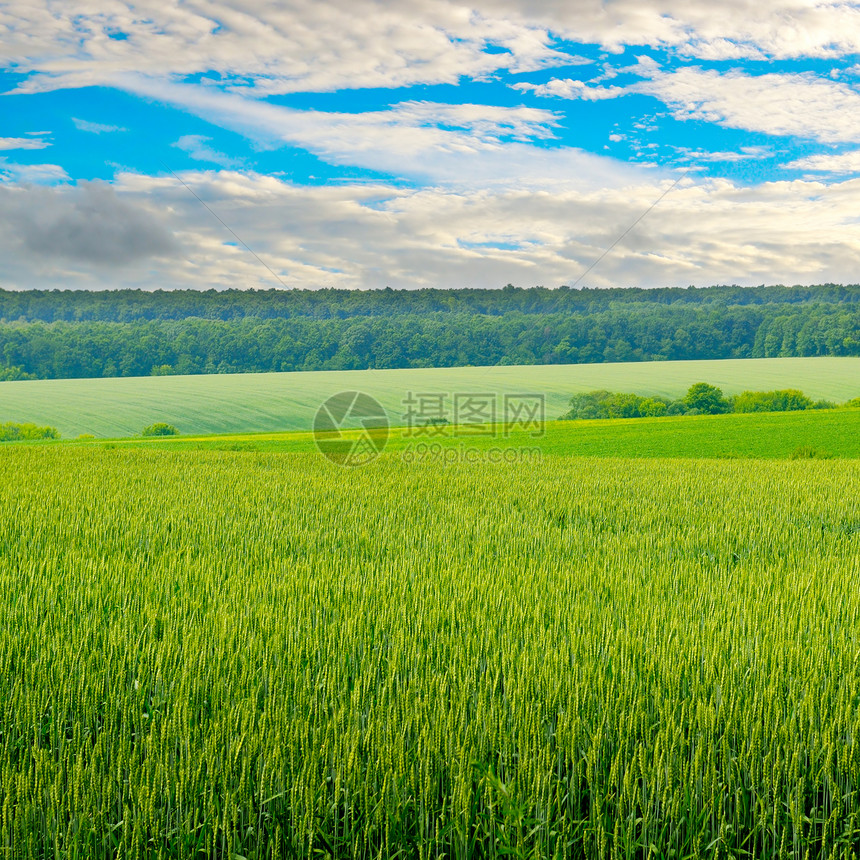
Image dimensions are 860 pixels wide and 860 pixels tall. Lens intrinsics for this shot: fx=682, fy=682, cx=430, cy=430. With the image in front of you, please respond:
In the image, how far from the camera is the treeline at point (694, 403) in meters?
46.5

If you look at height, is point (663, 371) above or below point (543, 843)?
above

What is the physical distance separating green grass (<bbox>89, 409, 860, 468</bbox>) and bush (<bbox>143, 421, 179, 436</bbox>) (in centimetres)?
965

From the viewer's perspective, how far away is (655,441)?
27.6 metres

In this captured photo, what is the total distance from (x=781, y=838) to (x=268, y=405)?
151ft

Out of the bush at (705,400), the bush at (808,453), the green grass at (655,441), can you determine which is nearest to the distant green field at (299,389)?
the bush at (705,400)

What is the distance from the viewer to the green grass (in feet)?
82.8

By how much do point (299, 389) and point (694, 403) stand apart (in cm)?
2954

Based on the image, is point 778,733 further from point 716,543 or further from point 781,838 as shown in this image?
point 716,543

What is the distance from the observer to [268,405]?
46750 mm

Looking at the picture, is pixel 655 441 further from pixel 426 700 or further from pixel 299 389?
pixel 299 389

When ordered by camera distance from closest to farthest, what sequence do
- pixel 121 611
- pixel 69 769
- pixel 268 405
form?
pixel 69 769 < pixel 121 611 < pixel 268 405

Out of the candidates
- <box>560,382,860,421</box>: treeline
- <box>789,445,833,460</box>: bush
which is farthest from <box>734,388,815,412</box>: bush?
<box>789,445,833,460</box>: bush

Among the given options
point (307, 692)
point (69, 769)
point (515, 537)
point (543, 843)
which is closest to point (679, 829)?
point (543, 843)

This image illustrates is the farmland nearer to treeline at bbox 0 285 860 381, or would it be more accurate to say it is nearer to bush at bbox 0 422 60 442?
bush at bbox 0 422 60 442
